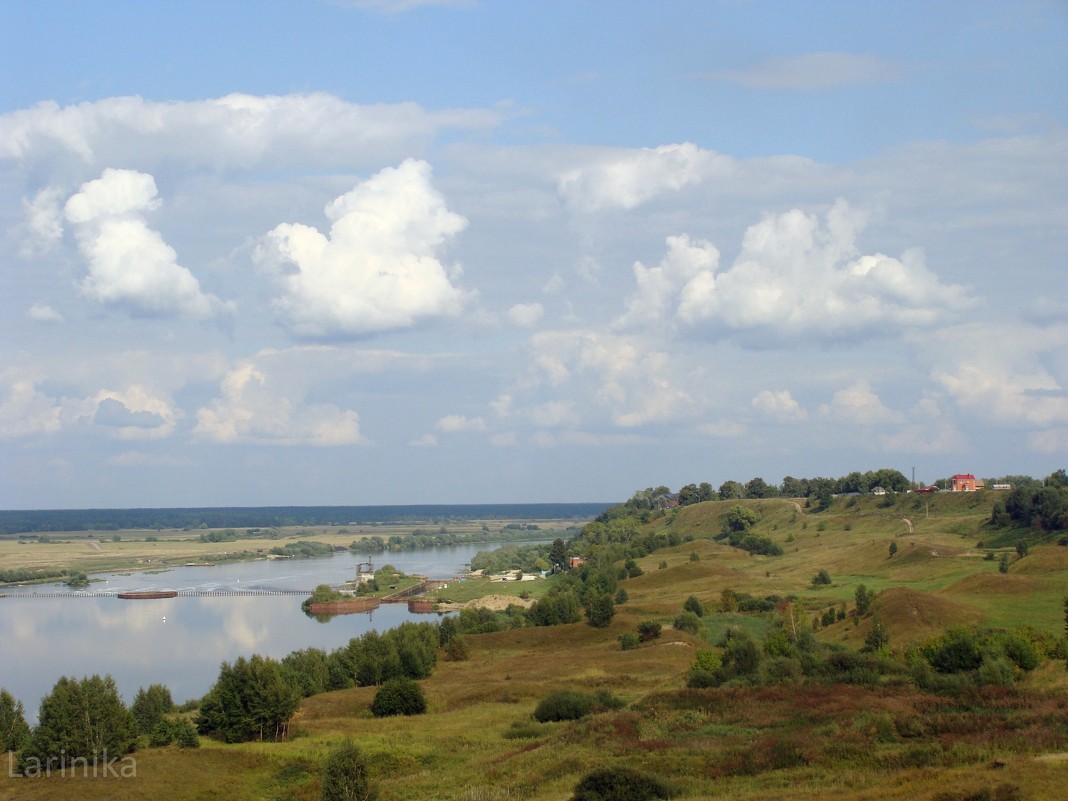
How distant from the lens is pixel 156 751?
1489 inches

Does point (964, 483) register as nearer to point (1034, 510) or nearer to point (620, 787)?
point (1034, 510)

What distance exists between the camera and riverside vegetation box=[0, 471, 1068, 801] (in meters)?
25.8

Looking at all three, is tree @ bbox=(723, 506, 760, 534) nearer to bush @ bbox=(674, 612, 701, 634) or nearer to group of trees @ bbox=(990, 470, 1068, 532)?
group of trees @ bbox=(990, 470, 1068, 532)

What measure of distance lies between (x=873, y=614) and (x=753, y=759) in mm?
36502

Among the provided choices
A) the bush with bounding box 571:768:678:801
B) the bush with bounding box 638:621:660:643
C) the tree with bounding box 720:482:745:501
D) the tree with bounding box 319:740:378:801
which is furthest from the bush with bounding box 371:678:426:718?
the tree with bounding box 720:482:745:501

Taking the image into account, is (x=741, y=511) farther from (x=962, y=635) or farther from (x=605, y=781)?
(x=605, y=781)

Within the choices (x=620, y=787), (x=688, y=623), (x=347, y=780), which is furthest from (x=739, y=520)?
(x=620, y=787)

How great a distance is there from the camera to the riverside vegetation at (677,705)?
25844mm

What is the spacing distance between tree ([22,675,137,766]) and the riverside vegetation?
12.5 inches

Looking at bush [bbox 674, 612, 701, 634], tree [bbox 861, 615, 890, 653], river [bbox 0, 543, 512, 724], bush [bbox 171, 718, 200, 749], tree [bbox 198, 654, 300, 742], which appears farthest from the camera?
river [bbox 0, 543, 512, 724]

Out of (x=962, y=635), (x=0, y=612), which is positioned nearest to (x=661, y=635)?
(x=962, y=635)

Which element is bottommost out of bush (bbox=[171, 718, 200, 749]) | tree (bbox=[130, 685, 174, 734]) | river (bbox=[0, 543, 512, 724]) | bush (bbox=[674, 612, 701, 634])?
river (bbox=[0, 543, 512, 724])

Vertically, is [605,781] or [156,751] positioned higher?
[605,781]

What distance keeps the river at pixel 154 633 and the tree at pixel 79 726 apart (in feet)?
76.9
